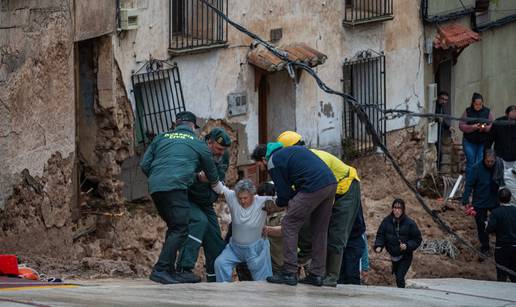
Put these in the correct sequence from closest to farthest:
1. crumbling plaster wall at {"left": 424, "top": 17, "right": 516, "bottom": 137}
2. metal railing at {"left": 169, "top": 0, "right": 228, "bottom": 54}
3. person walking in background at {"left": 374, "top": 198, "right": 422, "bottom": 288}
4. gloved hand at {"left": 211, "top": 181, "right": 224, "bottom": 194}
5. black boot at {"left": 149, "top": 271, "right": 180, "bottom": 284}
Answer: black boot at {"left": 149, "top": 271, "right": 180, "bottom": 284}
gloved hand at {"left": 211, "top": 181, "right": 224, "bottom": 194}
person walking in background at {"left": 374, "top": 198, "right": 422, "bottom": 288}
metal railing at {"left": 169, "top": 0, "right": 228, "bottom": 54}
crumbling plaster wall at {"left": 424, "top": 17, "right": 516, "bottom": 137}

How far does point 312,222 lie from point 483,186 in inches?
263

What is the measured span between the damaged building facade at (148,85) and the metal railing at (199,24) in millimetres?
19

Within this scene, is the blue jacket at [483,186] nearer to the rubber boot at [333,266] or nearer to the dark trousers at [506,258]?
the dark trousers at [506,258]

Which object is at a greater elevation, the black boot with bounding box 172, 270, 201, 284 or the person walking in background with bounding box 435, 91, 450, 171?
the person walking in background with bounding box 435, 91, 450, 171

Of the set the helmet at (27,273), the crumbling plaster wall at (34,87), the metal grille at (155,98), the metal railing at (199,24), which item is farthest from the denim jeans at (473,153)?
the helmet at (27,273)

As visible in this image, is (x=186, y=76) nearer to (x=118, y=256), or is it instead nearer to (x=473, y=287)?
(x=118, y=256)

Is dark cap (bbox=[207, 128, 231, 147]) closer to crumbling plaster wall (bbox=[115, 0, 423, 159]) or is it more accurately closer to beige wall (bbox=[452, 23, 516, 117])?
crumbling plaster wall (bbox=[115, 0, 423, 159])

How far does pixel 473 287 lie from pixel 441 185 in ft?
26.6

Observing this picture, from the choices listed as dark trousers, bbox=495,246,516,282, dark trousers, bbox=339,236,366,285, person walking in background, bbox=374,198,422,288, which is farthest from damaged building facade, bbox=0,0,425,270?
dark trousers, bbox=495,246,516,282

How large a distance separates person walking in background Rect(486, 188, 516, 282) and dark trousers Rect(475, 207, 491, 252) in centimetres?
189

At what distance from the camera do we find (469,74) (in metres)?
25.7

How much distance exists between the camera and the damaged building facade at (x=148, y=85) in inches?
615

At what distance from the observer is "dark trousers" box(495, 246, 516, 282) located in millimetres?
18156

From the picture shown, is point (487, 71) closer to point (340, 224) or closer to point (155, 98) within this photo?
point (155, 98)
